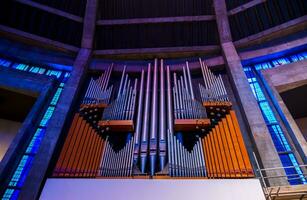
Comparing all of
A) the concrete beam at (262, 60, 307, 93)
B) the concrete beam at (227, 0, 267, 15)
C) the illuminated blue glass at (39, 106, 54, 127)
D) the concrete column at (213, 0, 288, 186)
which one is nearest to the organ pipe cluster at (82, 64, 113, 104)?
the illuminated blue glass at (39, 106, 54, 127)

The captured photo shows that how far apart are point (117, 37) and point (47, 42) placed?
3.32 metres

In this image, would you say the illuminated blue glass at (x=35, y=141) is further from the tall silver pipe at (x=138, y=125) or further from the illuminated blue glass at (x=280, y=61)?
the illuminated blue glass at (x=280, y=61)

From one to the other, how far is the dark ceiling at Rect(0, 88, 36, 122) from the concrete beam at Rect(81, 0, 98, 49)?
362cm

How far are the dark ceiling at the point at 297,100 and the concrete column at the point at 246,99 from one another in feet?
6.31

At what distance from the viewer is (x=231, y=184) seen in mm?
6328

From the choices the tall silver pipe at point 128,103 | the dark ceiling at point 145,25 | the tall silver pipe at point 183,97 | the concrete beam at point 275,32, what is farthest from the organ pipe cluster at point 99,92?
the concrete beam at point 275,32

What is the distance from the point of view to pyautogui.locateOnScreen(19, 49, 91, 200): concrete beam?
7854 mm

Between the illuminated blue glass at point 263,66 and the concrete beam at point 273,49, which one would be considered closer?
the concrete beam at point 273,49

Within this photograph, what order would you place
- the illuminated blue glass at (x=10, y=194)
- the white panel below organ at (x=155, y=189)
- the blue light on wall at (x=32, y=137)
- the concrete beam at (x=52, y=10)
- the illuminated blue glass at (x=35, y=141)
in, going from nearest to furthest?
the white panel below organ at (x=155, y=189)
the illuminated blue glass at (x=10, y=194)
the blue light on wall at (x=32, y=137)
the illuminated blue glass at (x=35, y=141)
the concrete beam at (x=52, y=10)

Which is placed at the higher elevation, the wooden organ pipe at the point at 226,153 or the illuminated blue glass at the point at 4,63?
A: the illuminated blue glass at the point at 4,63

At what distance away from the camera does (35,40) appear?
502 inches

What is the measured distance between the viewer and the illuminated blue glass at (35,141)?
370 inches

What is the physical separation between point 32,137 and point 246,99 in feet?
25.5

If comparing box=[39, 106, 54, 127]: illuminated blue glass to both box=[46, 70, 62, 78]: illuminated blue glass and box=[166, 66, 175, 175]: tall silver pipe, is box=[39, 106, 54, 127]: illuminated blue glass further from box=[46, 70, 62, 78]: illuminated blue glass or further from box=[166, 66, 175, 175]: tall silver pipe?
box=[166, 66, 175, 175]: tall silver pipe
